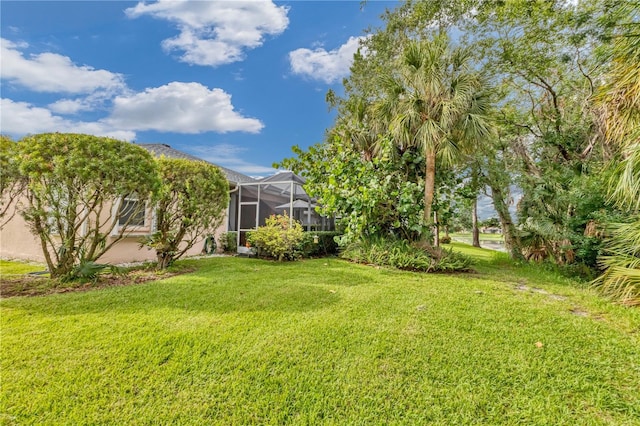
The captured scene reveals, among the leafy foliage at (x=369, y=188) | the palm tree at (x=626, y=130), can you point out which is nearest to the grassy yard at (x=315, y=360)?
the palm tree at (x=626, y=130)

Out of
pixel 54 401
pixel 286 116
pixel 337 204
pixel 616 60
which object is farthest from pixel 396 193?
pixel 286 116

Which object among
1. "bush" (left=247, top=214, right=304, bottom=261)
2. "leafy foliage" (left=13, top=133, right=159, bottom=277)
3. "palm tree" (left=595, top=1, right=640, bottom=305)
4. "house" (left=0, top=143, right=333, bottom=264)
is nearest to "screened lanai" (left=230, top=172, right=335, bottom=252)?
"house" (left=0, top=143, right=333, bottom=264)

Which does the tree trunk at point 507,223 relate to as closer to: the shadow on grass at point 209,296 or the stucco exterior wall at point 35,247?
the shadow on grass at point 209,296

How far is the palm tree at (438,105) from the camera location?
7019mm

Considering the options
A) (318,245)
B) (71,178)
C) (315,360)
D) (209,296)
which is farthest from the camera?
(318,245)

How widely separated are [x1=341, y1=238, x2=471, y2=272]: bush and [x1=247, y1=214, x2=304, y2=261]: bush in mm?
2019

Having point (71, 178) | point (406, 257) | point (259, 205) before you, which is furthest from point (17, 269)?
point (406, 257)

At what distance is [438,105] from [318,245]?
6.07m

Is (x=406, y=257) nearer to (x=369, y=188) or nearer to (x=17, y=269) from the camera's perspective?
(x=369, y=188)

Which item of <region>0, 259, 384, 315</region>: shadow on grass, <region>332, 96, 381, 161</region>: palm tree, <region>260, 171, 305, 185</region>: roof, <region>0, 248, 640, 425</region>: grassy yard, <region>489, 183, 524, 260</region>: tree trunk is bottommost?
<region>0, 248, 640, 425</region>: grassy yard

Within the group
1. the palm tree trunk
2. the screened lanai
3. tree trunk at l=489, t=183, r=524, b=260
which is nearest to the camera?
the palm tree trunk

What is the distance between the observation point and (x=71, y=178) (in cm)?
488

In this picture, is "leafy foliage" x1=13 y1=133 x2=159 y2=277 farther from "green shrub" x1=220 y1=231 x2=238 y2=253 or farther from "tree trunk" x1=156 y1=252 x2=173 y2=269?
"green shrub" x1=220 y1=231 x2=238 y2=253

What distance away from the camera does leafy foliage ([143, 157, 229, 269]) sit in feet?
21.9
